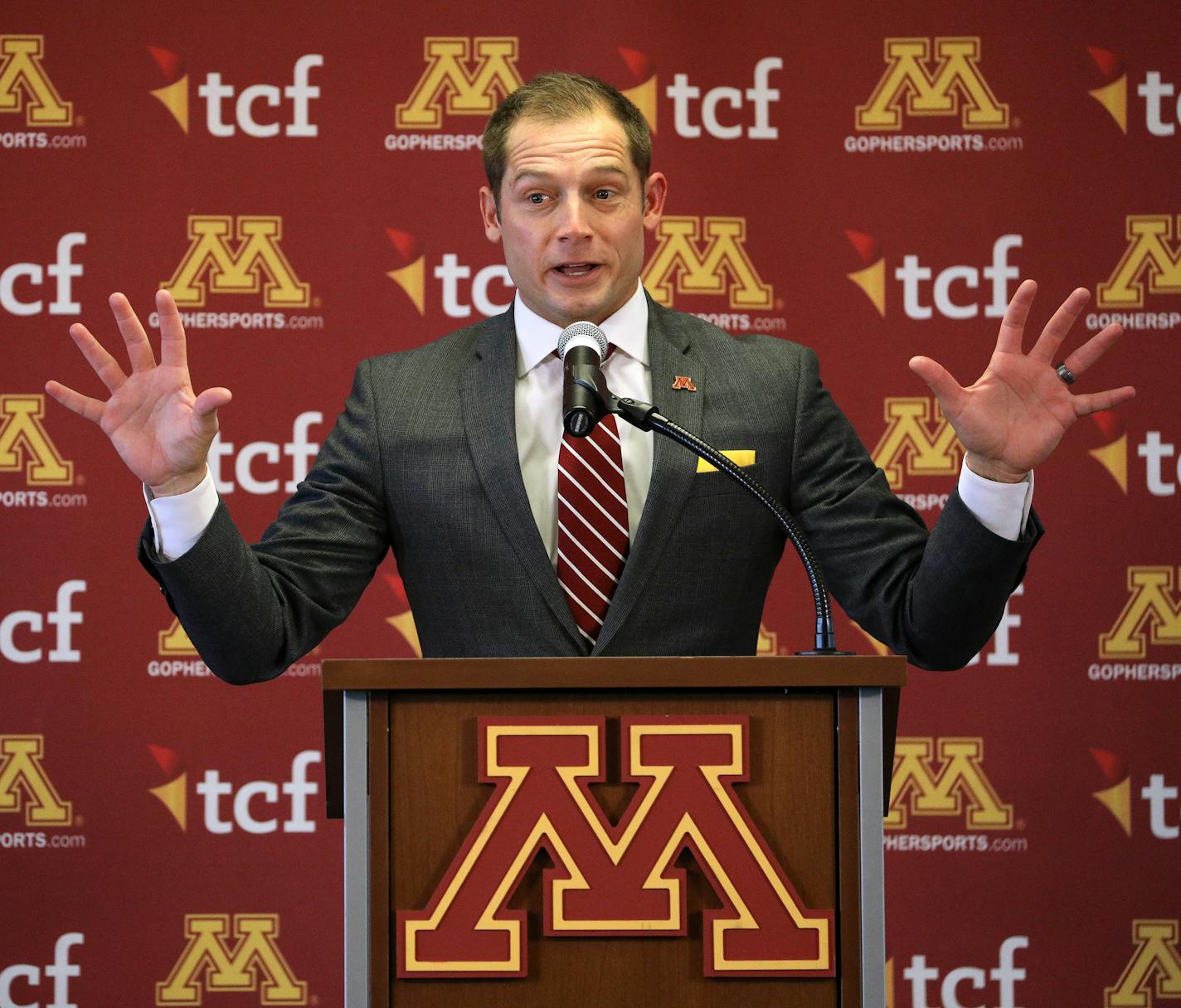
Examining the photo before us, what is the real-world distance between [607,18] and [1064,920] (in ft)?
7.79

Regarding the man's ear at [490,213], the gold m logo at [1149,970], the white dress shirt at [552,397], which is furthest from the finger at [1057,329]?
the gold m logo at [1149,970]

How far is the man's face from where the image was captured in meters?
2.09

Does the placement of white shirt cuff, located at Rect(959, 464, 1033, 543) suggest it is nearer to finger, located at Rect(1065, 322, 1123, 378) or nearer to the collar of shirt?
finger, located at Rect(1065, 322, 1123, 378)

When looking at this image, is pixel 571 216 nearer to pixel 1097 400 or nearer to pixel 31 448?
pixel 1097 400

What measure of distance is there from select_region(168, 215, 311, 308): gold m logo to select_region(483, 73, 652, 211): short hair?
4.27 feet

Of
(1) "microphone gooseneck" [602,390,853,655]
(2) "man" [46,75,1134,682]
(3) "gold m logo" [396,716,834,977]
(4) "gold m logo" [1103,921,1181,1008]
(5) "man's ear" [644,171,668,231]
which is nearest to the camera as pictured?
(3) "gold m logo" [396,716,834,977]

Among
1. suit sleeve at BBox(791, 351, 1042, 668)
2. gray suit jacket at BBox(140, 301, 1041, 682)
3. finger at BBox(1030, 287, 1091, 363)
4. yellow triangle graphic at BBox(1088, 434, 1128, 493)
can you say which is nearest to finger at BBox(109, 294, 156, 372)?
gray suit jacket at BBox(140, 301, 1041, 682)

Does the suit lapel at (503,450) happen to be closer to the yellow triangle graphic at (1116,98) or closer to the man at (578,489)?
the man at (578,489)

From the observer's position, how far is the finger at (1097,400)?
166cm

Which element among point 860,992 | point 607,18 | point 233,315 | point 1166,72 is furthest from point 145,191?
point 860,992

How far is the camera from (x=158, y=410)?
1.61m

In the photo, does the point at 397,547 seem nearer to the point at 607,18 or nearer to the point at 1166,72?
the point at 607,18

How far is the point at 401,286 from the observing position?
3398 millimetres

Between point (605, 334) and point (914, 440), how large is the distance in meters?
1.46
